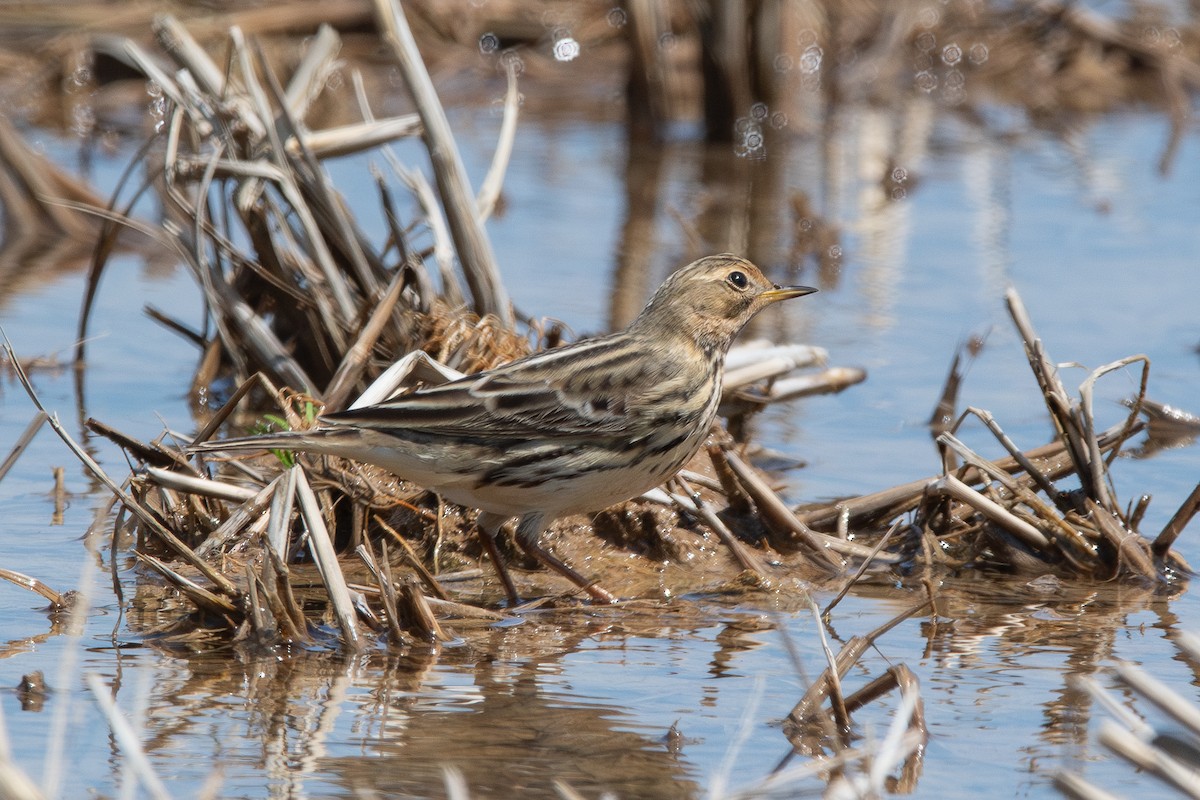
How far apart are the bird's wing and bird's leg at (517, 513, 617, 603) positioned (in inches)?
15.3

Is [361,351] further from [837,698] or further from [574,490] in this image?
[837,698]

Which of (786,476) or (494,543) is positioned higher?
(786,476)

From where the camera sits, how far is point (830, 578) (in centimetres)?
639

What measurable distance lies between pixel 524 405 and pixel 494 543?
589mm

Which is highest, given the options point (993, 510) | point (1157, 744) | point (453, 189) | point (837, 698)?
point (453, 189)

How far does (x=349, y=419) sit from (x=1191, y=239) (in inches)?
306

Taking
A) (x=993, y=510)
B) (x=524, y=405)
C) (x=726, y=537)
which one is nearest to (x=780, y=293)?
(x=726, y=537)

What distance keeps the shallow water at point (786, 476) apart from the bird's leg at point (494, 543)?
0.34 metres

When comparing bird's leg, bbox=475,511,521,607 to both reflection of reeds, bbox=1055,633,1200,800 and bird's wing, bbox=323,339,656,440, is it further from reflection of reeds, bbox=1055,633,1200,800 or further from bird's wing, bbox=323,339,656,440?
reflection of reeds, bbox=1055,633,1200,800

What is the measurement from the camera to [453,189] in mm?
7586

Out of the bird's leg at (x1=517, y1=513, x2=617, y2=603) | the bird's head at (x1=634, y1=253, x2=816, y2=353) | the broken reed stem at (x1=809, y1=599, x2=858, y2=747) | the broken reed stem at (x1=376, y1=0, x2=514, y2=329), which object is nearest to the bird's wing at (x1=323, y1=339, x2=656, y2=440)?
the bird's leg at (x1=517, y1=513, x2=617, y2=603)

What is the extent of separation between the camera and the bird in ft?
19.1

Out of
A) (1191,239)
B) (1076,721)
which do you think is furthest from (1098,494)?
(1191,239)

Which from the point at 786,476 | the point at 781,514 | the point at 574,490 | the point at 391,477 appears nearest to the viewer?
the point at 574,490
